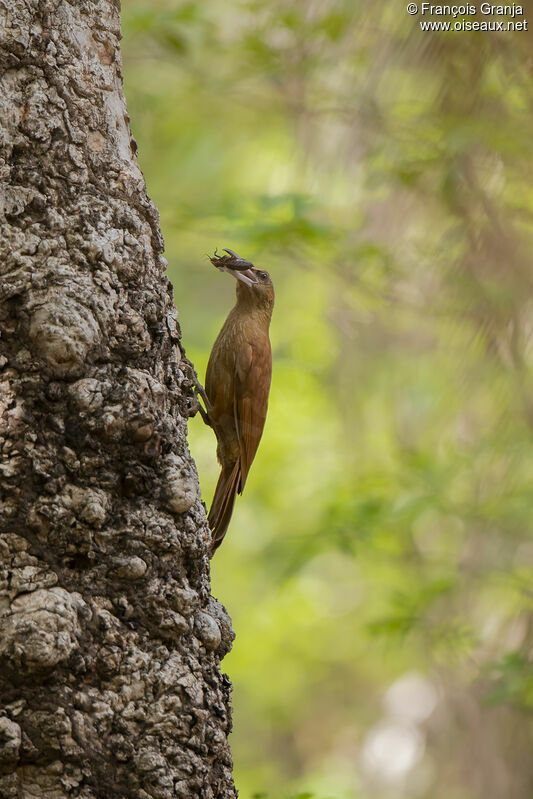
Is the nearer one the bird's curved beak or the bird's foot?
the bird's foot

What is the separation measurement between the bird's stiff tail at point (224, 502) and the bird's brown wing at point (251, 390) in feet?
0.38

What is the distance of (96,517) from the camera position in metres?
1.71

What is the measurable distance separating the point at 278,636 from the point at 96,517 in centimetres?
869

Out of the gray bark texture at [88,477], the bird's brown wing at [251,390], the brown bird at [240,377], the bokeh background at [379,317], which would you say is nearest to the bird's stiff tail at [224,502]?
the brown bird at [240,377]

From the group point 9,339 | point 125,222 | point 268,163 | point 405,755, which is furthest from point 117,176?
point 405,755

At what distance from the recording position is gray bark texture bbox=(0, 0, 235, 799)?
5.32 ft

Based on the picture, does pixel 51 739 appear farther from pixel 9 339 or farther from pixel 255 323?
pixel 255 323

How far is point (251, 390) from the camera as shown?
12.1ft

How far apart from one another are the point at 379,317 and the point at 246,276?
4.69 m

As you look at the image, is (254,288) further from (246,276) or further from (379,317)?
(379,317)

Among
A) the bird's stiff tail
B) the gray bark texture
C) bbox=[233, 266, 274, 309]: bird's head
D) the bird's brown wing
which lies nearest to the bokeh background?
bbox=[233, 266, 274, 309]: bird's head

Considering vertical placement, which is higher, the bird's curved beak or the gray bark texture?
the bird's curved beak

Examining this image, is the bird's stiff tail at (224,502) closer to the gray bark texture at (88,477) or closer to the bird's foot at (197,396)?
the bird's foot at (197,396)

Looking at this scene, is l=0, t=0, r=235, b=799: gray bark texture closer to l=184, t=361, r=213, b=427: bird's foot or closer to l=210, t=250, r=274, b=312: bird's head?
l=184, t=361, r=213, b=427: bird's foot
